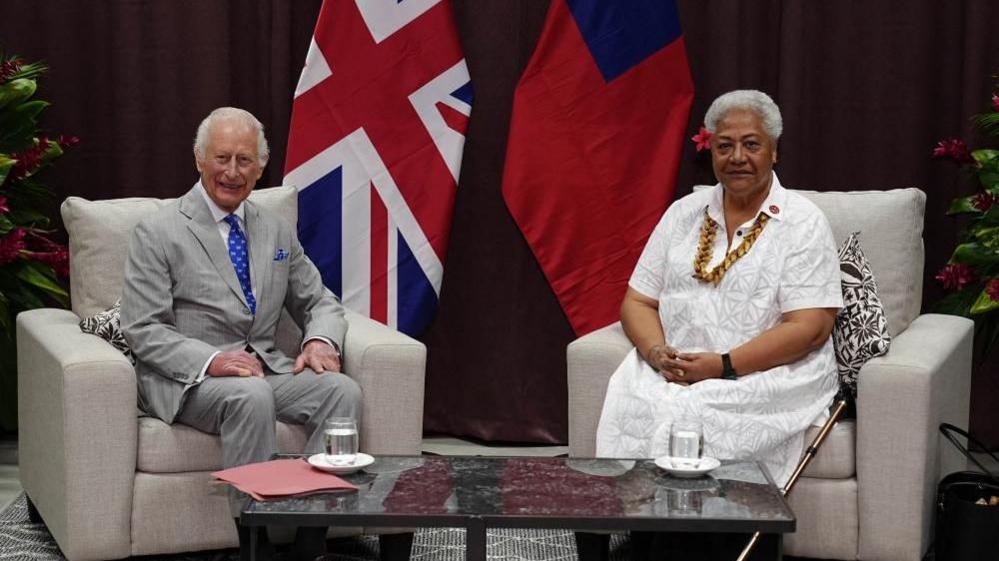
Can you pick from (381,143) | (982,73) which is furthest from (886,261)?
(381,143)

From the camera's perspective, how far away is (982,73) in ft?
13.3

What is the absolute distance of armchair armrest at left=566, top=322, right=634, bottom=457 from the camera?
326 centimetres

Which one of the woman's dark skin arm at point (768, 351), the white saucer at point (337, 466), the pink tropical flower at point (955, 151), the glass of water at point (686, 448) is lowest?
the white saucer at point (337, 466)

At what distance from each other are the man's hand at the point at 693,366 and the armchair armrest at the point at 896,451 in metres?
0.35

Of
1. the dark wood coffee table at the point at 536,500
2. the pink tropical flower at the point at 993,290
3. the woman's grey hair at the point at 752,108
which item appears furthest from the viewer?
the pink tropical flower at the point at 993,290

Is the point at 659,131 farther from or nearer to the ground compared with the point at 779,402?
farther from the ground

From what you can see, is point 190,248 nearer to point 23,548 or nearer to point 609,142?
point 23,548

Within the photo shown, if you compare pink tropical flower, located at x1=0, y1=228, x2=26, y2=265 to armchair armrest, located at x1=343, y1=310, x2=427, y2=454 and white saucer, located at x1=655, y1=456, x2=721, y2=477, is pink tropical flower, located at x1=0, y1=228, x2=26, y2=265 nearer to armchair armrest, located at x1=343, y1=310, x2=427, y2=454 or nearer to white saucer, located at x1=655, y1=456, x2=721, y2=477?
armchair armrest, located at x1=343, y1=310, x2=427, y2=454

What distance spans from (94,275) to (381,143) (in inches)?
43.5

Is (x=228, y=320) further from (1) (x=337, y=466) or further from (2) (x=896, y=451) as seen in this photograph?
(2) (x=896, y=451)

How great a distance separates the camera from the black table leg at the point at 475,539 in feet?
7.48

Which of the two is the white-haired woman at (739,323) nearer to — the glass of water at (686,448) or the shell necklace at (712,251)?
the shell necklace at (712,251)

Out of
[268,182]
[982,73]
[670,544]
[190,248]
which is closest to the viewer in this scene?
[670,544]

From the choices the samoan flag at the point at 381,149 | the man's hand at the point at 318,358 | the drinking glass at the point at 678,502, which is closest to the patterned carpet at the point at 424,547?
the man's hand at the point at 318,358
